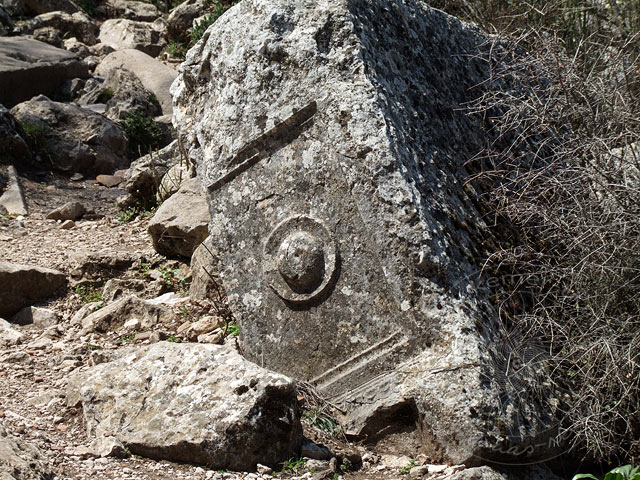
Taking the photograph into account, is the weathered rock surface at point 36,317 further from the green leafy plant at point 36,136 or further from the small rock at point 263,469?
the green leafy plant at point 36,136

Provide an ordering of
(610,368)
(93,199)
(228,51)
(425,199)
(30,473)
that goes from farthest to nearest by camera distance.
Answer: (93,199) → (228,51) → (425,199) → (610,368) → (30,473)

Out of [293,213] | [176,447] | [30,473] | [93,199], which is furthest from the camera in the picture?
[93,199]

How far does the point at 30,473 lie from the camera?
2.40 metres

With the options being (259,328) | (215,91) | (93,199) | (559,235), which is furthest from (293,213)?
(93,199)

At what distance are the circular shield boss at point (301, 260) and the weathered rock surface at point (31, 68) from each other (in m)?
7.49

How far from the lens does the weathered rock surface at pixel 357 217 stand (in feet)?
9.85

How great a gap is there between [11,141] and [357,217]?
589 centimetres

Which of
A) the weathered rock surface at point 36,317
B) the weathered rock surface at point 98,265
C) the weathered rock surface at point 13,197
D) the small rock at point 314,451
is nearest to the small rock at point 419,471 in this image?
the small rock at point 314,451

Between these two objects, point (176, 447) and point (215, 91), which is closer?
point (176, 447)

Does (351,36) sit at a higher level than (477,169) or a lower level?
higher

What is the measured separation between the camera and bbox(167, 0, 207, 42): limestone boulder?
1310cm

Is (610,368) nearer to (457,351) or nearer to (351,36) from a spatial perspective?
(457,351)

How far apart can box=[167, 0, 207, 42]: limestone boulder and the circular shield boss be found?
10355mm

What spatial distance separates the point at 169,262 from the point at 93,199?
2642 mm
